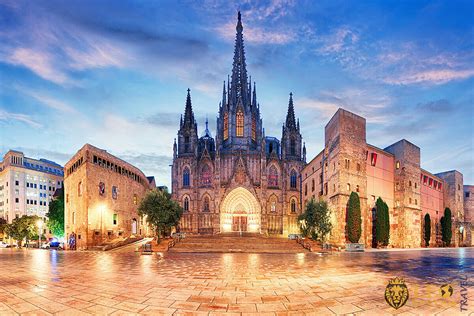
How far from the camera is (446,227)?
147ft

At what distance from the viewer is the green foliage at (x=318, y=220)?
103ft

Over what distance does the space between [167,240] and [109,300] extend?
23.8 metres

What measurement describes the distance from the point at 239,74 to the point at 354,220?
38.0 metres

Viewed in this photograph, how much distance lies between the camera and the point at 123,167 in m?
42.0

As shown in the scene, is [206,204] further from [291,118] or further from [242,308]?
[242,308]

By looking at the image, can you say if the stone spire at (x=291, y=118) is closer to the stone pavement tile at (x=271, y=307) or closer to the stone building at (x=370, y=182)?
the stone building at (x=370, y=182)

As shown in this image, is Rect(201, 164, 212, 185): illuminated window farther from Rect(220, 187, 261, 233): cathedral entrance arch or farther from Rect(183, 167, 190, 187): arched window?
Rect(220, 187, 261, 233): cathedral entrance arch

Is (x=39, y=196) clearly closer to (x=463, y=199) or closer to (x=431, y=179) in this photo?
(x=431, y=179)

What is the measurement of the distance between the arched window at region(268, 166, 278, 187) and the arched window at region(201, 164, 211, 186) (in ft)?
32.8

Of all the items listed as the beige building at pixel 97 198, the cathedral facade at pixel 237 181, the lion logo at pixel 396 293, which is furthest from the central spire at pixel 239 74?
the lion logo at pixel 396 293

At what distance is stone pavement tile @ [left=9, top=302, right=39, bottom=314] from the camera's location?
6.85m

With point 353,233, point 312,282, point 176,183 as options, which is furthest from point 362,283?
point 176,183

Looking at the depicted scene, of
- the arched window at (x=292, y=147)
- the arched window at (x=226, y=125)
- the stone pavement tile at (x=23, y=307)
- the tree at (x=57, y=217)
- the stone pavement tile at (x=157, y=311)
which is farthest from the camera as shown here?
the arched window at (x=226, y=125)

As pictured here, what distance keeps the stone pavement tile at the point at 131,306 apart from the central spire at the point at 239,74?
2012 inches
